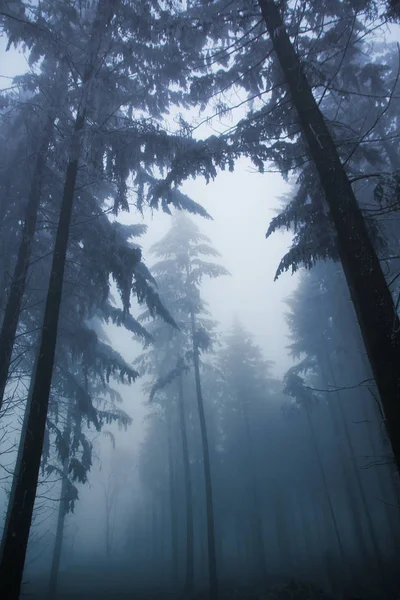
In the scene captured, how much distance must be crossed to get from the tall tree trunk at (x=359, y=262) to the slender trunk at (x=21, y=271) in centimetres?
601

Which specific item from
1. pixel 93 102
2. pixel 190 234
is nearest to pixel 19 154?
pixel 93 102

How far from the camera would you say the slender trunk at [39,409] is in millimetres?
4949

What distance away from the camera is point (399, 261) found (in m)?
14.1

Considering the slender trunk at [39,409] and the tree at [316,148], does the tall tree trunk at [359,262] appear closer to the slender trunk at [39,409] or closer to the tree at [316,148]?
the tree at [316,148]

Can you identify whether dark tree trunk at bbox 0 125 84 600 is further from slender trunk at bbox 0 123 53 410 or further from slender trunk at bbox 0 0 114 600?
slender trunk at bbox 0 123 53 410

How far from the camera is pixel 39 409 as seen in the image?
231 inches

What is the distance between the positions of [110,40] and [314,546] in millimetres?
33121

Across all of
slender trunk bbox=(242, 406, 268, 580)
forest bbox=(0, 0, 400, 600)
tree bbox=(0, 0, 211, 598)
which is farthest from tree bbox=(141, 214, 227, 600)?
tree bbox=(0, 0, 211, 598)

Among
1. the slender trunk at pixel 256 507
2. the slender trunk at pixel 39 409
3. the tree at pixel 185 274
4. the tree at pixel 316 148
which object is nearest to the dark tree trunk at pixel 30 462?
the slender trunk at pixel 39 409

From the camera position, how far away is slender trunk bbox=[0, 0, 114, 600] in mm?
4949

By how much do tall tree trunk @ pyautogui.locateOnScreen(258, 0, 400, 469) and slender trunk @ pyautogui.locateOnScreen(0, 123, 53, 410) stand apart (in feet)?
19.7

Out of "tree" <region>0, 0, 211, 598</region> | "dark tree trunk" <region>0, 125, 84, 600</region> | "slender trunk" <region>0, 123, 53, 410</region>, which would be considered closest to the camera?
"dark tree trunk" <region>0, 125, 84, 600</region>

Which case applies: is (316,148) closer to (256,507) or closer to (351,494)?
(351,494)

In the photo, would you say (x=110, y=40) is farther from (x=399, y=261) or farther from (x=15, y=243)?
(x=399, y=261)
